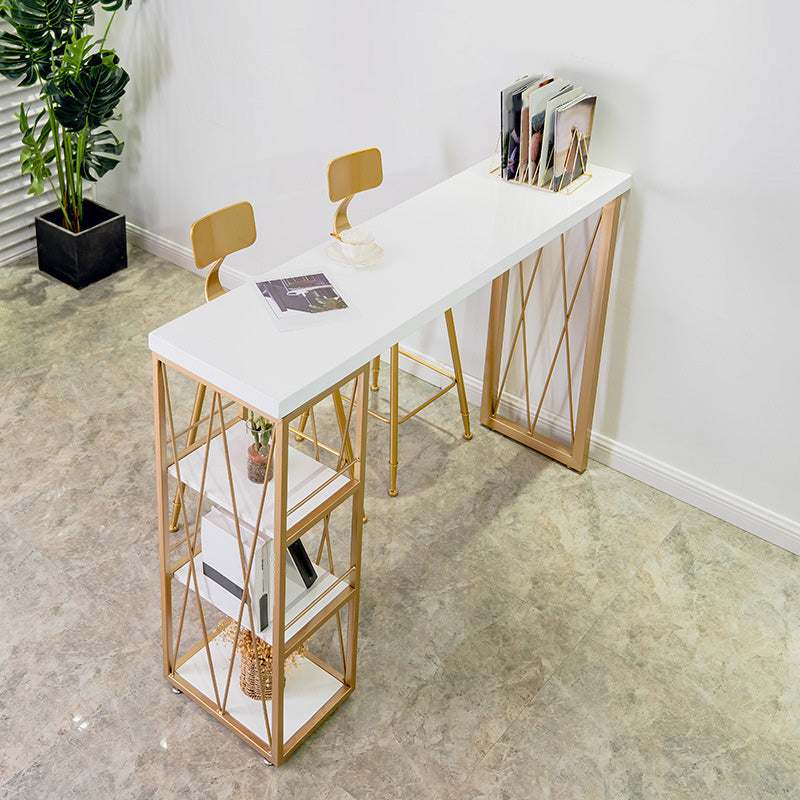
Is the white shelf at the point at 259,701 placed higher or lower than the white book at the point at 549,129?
lower

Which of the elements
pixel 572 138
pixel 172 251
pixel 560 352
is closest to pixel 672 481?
pixel 560 352

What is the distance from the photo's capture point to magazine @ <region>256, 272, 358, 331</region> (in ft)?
7.47

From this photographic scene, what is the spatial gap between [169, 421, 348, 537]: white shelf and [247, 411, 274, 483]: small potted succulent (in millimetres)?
19

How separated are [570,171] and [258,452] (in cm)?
138

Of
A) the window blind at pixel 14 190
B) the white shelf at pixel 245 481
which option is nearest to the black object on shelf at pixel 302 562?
the white shelf at pixel 245 481

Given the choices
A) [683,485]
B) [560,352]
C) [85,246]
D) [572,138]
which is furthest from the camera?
[85,246]

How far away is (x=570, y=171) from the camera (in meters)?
3.01

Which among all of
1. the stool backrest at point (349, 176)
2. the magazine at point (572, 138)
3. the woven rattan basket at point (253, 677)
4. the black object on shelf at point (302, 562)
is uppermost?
the magazine at point (572, 138)

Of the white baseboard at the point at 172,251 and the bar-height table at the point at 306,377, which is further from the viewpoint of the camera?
the white baseboard at the point at 172,251

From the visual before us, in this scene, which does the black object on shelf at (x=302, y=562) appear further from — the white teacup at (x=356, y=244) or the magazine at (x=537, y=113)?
the magazine at (x=537, y=113)

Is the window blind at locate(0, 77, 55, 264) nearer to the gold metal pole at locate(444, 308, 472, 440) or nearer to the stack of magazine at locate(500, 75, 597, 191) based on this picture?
the gold metal pole at locate(444, 308, 472, 440)

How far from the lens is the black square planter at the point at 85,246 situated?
14.1 feet

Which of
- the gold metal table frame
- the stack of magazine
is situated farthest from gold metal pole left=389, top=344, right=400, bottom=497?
the stack of magazine

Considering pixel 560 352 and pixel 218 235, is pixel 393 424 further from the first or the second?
pixel 218 235
